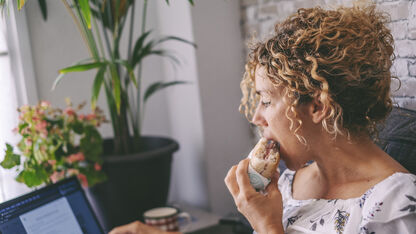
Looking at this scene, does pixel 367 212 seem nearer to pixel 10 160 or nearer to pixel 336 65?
pixel 336 65

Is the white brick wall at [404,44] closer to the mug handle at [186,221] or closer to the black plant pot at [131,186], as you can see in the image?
the black plant pot at [131,186]

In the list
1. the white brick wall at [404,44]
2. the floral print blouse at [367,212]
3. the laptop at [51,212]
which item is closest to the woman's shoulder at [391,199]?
the floral print blouse at [367,212]

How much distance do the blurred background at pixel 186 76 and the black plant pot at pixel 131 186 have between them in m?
0.34

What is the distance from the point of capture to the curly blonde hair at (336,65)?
106 cm

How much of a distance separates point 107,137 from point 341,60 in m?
1.53

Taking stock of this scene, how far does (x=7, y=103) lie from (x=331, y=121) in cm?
151

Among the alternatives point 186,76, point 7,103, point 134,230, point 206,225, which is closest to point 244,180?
point 134,230

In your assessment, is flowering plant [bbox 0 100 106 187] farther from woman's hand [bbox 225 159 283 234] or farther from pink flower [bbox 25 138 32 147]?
woman's hand [bbox 225 159 283 234]

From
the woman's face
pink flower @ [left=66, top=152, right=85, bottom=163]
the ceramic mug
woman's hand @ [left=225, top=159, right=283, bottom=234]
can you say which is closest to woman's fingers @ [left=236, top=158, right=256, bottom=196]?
woman's hand @ [left=225, top=159, right=283, bottom=234]

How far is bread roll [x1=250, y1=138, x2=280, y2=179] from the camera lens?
3.92 feet

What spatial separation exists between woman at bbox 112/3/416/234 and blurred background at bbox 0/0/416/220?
841mm

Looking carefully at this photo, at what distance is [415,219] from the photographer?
→ 3.21 ft

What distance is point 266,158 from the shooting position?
120 centimetres

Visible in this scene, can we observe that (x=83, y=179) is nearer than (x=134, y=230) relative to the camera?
No
